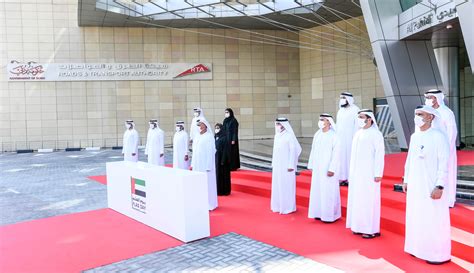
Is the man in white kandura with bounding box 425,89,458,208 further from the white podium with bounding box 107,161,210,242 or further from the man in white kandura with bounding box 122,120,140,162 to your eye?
the man in white kandura with bounding box 122,120,140,162

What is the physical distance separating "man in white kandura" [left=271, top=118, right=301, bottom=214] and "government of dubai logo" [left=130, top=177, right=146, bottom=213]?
84.2 inches

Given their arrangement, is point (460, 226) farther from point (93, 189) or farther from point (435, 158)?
point (93, 189)

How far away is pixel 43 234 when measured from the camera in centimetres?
595

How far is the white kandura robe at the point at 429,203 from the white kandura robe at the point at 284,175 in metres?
2.45

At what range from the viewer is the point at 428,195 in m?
4.40

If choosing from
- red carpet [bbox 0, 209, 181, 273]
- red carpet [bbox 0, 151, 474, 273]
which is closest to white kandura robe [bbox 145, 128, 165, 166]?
red carpet [bbox 0, 151, 474, 273]

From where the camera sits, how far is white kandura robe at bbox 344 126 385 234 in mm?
5300

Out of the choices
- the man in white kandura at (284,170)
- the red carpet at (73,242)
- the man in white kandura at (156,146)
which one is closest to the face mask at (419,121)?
the man in white kandura at (284,170)

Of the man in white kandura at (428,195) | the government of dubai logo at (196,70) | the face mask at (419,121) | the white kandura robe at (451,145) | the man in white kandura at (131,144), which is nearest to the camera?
the man in white kandura at (428,195)

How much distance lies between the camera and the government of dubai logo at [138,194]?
251 inches

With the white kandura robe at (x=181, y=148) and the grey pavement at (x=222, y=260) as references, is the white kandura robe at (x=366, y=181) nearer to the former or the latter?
the grey pavement at (x=222, y=260)

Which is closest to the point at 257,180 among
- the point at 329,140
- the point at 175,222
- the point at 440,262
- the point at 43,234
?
the point at 329,140

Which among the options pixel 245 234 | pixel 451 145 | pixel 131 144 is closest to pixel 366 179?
pixel 451 145

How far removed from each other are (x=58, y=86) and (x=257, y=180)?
14.0 metres
